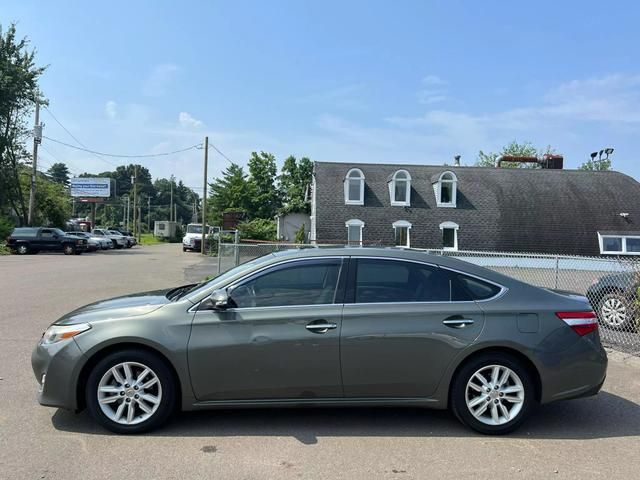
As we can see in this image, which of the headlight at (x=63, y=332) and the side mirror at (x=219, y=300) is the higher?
the side mirror at (x=219, y=300)

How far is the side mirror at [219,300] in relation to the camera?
14.4ft

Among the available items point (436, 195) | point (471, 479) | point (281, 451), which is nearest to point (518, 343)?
point (471, 479)

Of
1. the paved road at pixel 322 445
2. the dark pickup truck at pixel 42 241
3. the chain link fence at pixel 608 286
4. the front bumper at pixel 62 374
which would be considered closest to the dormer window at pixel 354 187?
the dark pickup truck at pixel 42 241

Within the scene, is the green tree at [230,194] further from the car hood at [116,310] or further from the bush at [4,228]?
the car hood at [116,310]

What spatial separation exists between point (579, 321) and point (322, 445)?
2.46 meters

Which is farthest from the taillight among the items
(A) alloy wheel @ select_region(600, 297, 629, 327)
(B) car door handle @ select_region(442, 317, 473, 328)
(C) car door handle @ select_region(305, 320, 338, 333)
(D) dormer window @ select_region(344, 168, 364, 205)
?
(D) dormer window @ select_region(344, 168, 364, 205)

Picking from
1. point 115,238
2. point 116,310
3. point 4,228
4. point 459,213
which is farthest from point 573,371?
point 115,238

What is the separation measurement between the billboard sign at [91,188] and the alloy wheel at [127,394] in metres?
61.5

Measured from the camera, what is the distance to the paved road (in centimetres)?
375

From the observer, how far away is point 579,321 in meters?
4.61

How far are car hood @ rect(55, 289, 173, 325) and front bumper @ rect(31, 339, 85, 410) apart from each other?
0.80 feet

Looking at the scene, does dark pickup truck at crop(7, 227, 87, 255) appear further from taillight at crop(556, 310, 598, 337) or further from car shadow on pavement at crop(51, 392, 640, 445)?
taillight at crop(556, 310, 598, 337)

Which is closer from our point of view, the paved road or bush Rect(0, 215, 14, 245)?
the paved road

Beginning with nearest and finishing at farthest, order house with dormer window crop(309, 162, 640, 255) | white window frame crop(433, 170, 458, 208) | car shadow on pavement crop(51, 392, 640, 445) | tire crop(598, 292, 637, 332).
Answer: car shadow on pavement crop(51, 392, 640, 445)
tire crop(598, 292, 637, 332)
house with dormer window crop(309, 162, 640, 255)
white window frame crop(433, 170, 458, 208)
